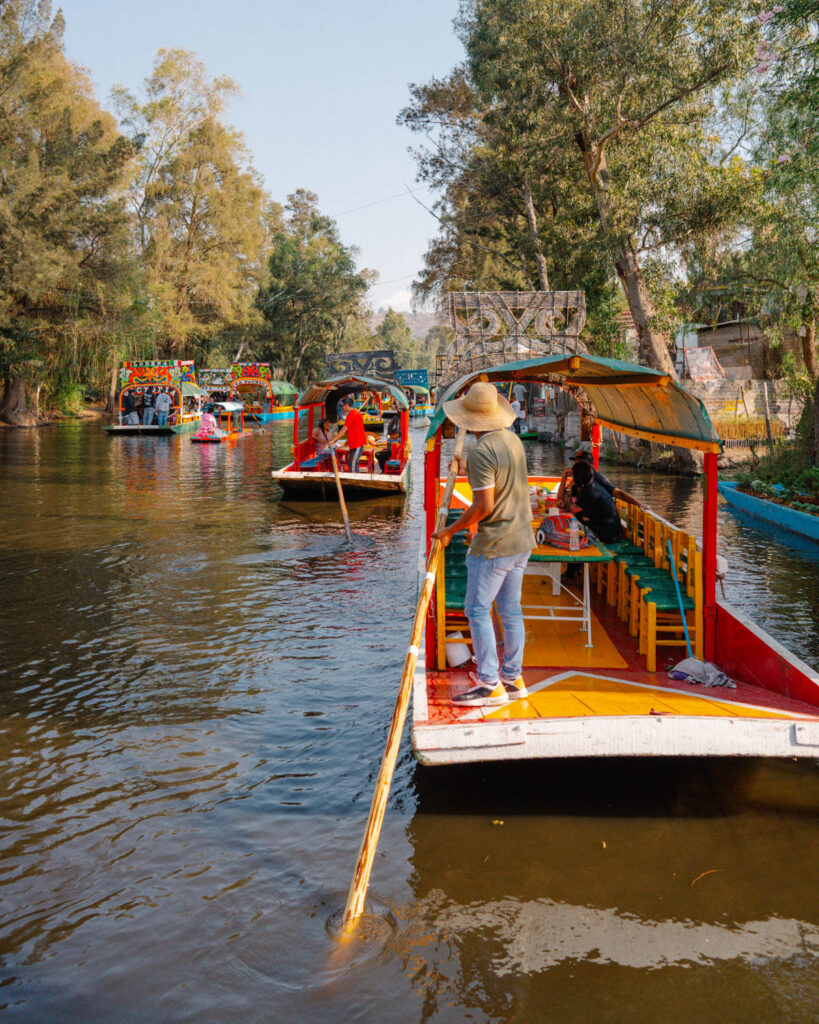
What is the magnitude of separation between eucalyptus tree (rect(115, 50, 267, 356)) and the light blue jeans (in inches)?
1953

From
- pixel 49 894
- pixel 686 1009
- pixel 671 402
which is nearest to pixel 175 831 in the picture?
pixel 49 894

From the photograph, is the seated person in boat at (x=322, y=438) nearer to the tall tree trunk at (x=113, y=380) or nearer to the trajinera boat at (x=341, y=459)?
the trajinera boat at (x=341, y=459)

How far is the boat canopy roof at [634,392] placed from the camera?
6668 mm

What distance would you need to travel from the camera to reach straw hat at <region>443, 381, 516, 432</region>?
5.68m

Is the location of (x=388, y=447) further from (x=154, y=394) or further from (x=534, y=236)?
(x=154, y=394)

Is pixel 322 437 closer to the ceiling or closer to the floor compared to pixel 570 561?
closer to the ceiling

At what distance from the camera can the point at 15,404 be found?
43.7m

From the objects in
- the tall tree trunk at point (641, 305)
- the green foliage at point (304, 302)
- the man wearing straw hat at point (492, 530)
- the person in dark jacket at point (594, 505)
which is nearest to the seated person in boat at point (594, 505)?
the person in dark jacket at point (594, 505)

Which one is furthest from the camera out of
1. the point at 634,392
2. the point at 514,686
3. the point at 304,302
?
the point at 304,302

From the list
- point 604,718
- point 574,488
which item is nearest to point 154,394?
point 574,488

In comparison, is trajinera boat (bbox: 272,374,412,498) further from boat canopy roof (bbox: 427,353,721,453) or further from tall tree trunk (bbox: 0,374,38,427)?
tall tree trunk (bbox: 0,374,38,427)

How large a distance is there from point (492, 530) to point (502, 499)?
0.21 m

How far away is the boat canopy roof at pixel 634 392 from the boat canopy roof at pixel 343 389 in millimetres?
10134

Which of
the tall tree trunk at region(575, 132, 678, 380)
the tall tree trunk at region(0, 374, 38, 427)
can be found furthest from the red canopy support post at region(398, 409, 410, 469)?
the tall tree trunk at region(0, 374, 38, 427)
